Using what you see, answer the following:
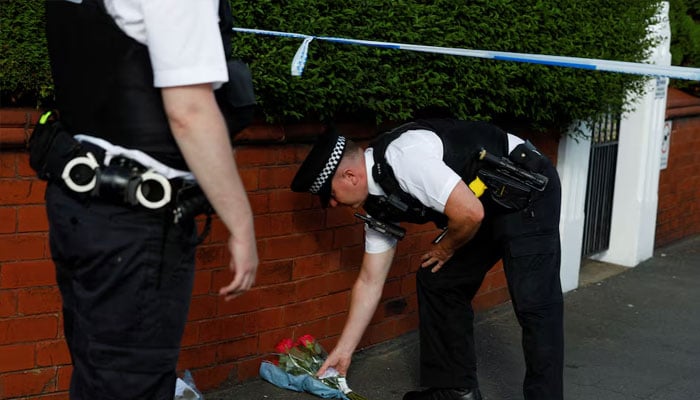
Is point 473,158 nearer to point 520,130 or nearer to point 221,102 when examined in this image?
point 221,102

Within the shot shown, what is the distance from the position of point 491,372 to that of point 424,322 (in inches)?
36.1

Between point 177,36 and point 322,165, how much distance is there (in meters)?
1.70

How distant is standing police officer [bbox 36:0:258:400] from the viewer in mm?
2445

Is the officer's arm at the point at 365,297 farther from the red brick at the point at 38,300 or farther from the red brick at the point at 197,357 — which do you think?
Answer: the red brick at the point at 38,300

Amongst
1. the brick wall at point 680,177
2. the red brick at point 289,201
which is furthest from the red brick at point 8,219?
the brick wall at point 680,177

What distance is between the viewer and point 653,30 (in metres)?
7.79

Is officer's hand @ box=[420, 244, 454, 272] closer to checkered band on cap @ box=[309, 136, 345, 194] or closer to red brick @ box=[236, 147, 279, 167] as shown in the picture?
checkered band on cap @ box=[309, 136, 345, 194]

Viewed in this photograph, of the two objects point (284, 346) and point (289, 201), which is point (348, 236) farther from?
point (284, 346)

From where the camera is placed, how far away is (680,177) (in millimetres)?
9727

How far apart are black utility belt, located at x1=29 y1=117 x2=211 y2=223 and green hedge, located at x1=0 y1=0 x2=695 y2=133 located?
4.34 feet

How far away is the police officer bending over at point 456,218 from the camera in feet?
13.3

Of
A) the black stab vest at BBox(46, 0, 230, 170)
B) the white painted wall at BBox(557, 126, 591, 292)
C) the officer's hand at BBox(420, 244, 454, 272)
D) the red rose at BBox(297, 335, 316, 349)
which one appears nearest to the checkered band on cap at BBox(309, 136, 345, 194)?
the officer's hand at BBox(420, 244, 454, 272)

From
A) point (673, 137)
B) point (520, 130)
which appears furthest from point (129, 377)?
point (673, 137)

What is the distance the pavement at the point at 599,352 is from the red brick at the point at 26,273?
3.56 feet
